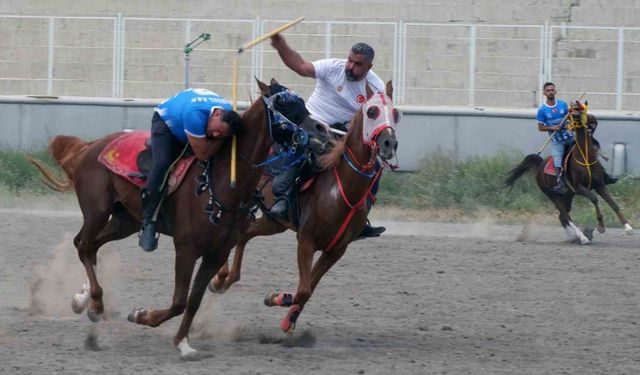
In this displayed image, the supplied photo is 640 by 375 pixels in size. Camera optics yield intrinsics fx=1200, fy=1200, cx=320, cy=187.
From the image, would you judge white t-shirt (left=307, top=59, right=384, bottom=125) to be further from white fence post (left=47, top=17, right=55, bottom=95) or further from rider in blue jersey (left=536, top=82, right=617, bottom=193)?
white fence post (left=47, top=17, right=55, bottom=95)

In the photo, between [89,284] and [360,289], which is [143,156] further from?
[360,289]

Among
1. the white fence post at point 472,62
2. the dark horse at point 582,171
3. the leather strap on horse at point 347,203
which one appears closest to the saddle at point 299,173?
the leather strap on horse at point 347,203

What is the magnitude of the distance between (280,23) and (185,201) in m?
12.0

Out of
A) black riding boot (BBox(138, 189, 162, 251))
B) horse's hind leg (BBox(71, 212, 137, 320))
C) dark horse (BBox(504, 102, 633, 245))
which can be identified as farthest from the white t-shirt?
dark horse (BBox(504, 102, 633, 245))

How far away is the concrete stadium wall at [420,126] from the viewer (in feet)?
60.9

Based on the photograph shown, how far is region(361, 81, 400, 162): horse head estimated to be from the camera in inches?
310

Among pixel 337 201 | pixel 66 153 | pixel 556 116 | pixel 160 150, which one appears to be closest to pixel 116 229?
pixel 66 153

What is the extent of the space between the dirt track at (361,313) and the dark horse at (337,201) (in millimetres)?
422

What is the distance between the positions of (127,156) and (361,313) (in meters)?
2.35

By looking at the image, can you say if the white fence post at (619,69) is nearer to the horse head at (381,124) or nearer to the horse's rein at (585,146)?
the horse's rein at (585,146)

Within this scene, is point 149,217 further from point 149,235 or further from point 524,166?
point 524,166

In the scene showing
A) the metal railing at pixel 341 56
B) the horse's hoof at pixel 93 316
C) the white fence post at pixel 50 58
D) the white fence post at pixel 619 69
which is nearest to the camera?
the horse's hoof at pixel 93 316

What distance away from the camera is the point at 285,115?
7.67 m

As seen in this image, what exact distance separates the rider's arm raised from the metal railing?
10.2 m
